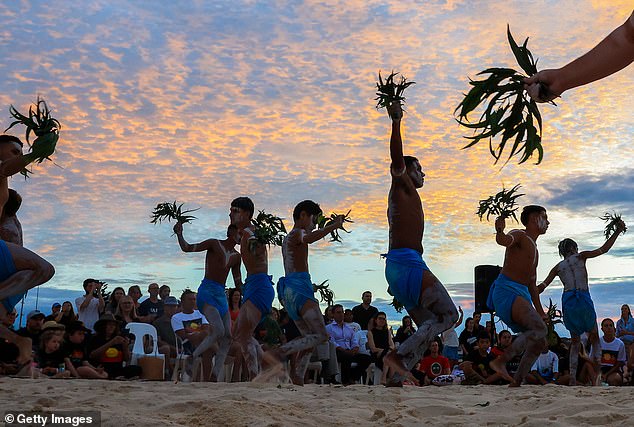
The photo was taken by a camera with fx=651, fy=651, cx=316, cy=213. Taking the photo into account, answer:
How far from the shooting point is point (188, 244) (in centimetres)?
920

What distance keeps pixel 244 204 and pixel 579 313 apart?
5.30m

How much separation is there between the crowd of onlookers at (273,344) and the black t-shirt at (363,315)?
0.02 meters

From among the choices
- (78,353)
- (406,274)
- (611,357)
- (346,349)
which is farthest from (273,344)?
(611,357)

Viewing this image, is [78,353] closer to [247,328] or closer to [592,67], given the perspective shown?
[247,328]

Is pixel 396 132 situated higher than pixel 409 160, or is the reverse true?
pixel 396 132

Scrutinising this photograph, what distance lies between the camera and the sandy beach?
13.1ft

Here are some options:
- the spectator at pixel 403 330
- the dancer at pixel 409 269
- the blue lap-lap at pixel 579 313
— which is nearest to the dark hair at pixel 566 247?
the blue lap-lap at pixel 579 313

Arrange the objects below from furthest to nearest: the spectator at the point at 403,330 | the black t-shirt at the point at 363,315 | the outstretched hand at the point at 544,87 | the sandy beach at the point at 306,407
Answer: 1. the black t-shirt at the point at 363,315
2. the spectator at the point at 403,330
3. the sandy beach at the point at 306,407
4. the outstretched hand at the point at 544,87

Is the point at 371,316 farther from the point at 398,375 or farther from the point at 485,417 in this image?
the point at 485,417

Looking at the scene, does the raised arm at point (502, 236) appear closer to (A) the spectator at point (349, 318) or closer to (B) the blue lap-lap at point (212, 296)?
(B) the blue lap-lap at point (212, 296)

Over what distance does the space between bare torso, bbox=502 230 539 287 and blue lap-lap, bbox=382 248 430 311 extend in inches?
53.2

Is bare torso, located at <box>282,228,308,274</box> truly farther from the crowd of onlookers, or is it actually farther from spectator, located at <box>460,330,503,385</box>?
spectator, located at <box>460,330,503,385</box>

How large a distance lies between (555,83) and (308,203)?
563cm

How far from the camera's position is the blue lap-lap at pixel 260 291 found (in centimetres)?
790
